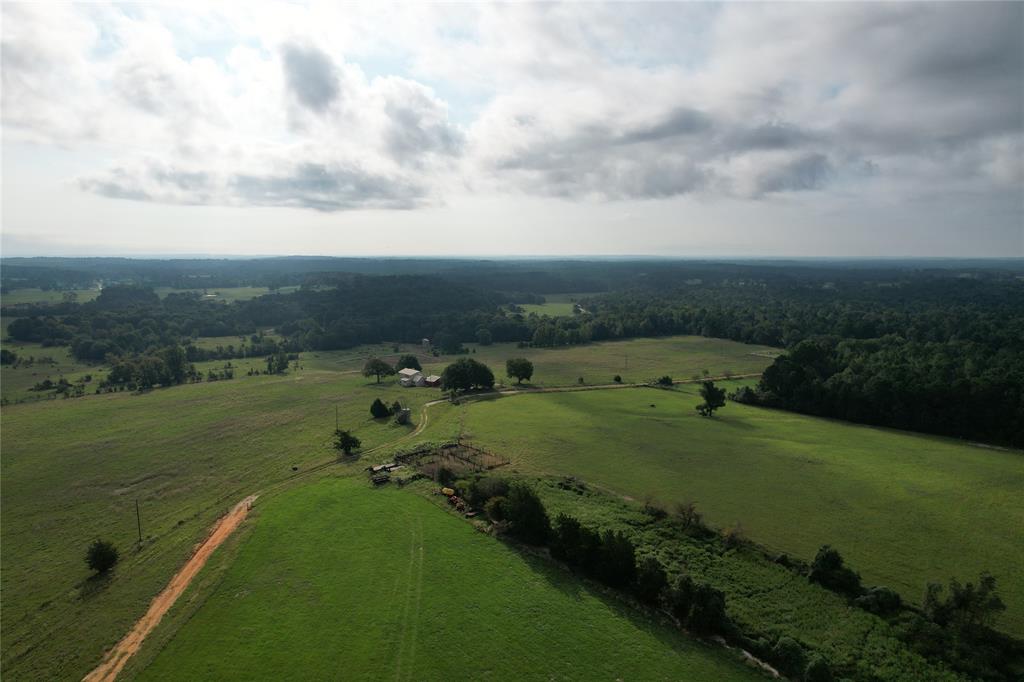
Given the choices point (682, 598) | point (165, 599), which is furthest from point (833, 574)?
point (165, 599)

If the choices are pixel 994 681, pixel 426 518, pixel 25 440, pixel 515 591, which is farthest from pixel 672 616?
pixel 25 440

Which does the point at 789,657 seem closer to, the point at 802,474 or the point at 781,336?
the point at 802,474

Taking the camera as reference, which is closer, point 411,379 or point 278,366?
point 411,379

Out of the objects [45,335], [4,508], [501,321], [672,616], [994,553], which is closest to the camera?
[672,616]

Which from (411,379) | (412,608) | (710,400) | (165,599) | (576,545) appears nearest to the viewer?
(412,608)

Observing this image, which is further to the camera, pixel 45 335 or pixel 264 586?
pixel 45 335

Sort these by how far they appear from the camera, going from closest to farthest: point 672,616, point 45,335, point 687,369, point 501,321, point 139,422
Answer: point 672,616, point 139,422, point 687,369, point 45,335, point 501,321

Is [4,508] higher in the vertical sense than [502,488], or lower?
lower

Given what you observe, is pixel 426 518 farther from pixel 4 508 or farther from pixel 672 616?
pixel 4 508
